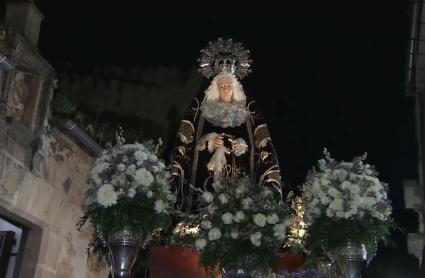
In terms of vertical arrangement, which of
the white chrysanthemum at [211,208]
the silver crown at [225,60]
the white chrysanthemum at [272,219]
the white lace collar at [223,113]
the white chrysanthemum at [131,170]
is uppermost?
the silver crown at [225,60]

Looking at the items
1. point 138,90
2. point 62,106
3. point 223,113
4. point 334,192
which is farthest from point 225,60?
point 334,192

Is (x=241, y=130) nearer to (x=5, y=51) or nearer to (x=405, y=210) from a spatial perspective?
(x=5, y=51)

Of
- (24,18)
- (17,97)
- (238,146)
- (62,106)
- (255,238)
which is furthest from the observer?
(238,146)

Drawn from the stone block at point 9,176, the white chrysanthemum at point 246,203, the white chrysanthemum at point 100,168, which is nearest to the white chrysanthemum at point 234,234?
the white chrysanthemum at point 246,203

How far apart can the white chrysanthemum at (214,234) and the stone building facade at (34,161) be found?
81.0 inches

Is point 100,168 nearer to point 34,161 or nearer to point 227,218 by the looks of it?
point 227,218

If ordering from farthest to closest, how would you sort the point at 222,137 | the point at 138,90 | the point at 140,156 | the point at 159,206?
1. the point at 138,90
2. the point at 222,137
3. the point at 140,156
4. the point at 159,206

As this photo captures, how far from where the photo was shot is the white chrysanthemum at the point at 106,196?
4895mm

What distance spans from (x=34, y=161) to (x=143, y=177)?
1.69 meters

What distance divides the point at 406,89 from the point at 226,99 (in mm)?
3612

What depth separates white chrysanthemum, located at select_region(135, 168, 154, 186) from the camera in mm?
5039

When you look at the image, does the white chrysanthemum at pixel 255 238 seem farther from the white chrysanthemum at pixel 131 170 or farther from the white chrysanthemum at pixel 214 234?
the white chrysanthemum at pixel 131 170

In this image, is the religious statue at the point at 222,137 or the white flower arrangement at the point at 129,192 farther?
the religious statue at the point at 222,137

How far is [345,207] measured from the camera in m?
4.95
